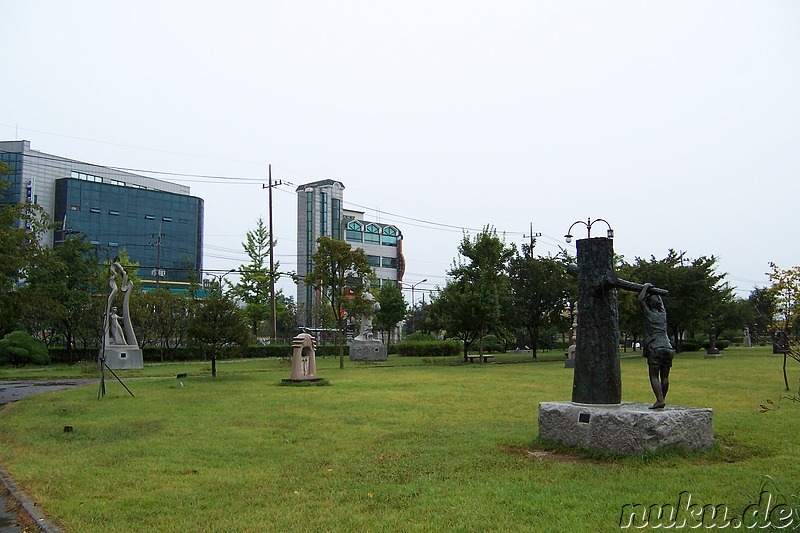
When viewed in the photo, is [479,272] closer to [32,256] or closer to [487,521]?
[32,256]

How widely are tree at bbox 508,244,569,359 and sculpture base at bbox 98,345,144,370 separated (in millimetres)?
20529

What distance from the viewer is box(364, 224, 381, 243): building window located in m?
92.4

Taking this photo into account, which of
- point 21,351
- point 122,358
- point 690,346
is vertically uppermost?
point 21,351

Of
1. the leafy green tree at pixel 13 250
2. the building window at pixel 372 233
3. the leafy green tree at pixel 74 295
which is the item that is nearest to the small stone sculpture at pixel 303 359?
the leafy green tree at pixel 13 250

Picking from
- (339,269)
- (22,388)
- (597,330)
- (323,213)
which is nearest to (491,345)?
(339,269)

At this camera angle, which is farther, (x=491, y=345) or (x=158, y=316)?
(x=491, y=345)

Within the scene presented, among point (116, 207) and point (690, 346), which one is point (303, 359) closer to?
point (690, 346)

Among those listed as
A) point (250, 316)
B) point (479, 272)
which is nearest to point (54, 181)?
point (250, 316)

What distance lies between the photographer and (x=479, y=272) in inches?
1321

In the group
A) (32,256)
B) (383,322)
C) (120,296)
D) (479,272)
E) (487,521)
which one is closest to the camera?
(487,521)

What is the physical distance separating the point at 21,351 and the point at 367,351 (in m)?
18.1

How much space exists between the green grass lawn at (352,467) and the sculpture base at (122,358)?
1857 centimetres

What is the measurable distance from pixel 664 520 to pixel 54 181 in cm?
9136

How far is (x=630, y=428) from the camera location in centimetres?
812
